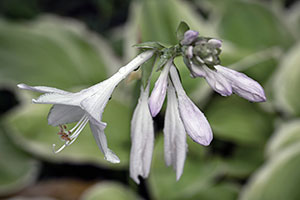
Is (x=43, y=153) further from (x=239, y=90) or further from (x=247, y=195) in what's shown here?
(x=239, y=90)

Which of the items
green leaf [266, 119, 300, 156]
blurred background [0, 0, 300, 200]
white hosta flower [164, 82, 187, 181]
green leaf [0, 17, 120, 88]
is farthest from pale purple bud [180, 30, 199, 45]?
green leaf [0, 17, 120, 88]

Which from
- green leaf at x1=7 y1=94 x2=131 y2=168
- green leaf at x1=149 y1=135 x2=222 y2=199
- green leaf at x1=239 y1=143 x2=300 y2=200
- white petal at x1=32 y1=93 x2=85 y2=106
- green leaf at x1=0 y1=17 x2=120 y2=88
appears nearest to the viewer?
white petal at x1=32 y1=93 x2=85 y2=106

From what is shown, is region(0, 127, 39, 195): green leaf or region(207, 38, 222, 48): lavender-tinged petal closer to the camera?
region(207, 38, 222, 48): lavender-tinged petal

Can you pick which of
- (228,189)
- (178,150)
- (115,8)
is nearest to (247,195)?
(228,189)

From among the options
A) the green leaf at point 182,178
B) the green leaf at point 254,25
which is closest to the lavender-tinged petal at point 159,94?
the green leaf at point 182,178

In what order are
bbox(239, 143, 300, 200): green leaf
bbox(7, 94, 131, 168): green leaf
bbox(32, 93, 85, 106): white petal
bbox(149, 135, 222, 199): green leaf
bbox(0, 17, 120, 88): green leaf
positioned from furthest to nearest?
1. bbox(0, 17, 120, 88): green leaf
2. bbox(7, 94, 131, 168): green leaf
3. bbox(149, 135, 222, 199): green leaf
4. bbox(239, 143, 300, 200): green leaf
5. bbox(32, 93, 85, 106): white petal

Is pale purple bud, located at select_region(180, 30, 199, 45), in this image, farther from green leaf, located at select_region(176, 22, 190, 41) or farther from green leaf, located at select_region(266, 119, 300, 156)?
green leaf, located at select_region(266, 119, 300, 156)

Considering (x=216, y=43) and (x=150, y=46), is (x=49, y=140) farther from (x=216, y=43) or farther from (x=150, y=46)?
(x=216, y=43)
